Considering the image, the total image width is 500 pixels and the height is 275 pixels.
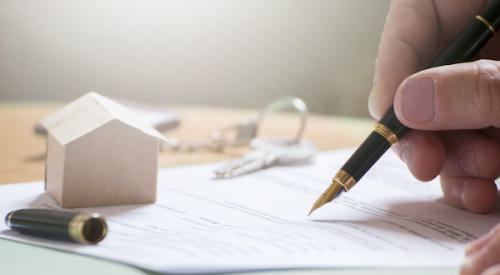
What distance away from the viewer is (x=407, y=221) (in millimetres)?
648

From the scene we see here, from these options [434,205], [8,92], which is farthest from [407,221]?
[8,92]

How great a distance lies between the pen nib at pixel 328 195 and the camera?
67cm

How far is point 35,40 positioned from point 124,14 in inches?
9.3

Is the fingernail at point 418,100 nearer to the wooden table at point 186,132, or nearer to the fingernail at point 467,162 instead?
the fingernail at point 467,162

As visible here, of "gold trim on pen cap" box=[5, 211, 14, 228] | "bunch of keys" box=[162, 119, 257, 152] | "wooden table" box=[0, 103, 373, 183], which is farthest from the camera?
"bunch of keys" box=[162, 119, 257, 152]

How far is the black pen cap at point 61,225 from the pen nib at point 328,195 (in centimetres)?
21

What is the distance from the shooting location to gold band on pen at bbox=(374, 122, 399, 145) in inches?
27.7

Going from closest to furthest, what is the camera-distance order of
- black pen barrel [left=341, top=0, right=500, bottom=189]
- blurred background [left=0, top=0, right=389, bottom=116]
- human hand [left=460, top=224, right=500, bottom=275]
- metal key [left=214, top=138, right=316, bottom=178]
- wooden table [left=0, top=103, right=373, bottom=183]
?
human hand [left=460, top=224, right=500, bottom=275] → black pen barrel [left=341, top=0, right=500, bottom=189] → metal key [left=214, top=138, right=316, bottom=178] → wooden table [left=0, top=103, right=373, bottom=183] → blurred background [left=0, top=0, right=389, bottom=116]

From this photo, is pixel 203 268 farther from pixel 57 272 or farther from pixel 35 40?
→ pixel 35 40

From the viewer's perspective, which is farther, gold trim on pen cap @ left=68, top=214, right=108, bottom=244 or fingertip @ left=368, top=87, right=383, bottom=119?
fingertip @ left=368, top=87, right=383, bottom=119

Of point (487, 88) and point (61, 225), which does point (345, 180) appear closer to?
point (487, 88)

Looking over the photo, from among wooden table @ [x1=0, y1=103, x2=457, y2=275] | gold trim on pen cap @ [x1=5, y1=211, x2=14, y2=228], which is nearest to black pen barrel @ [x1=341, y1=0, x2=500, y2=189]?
wooden table @ [x1=0, y1=103, x2=457, y2=275]

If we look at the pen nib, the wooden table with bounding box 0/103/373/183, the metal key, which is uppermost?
the pen nib

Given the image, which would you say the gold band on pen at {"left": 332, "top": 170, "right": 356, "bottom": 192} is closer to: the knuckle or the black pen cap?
the knuckle
